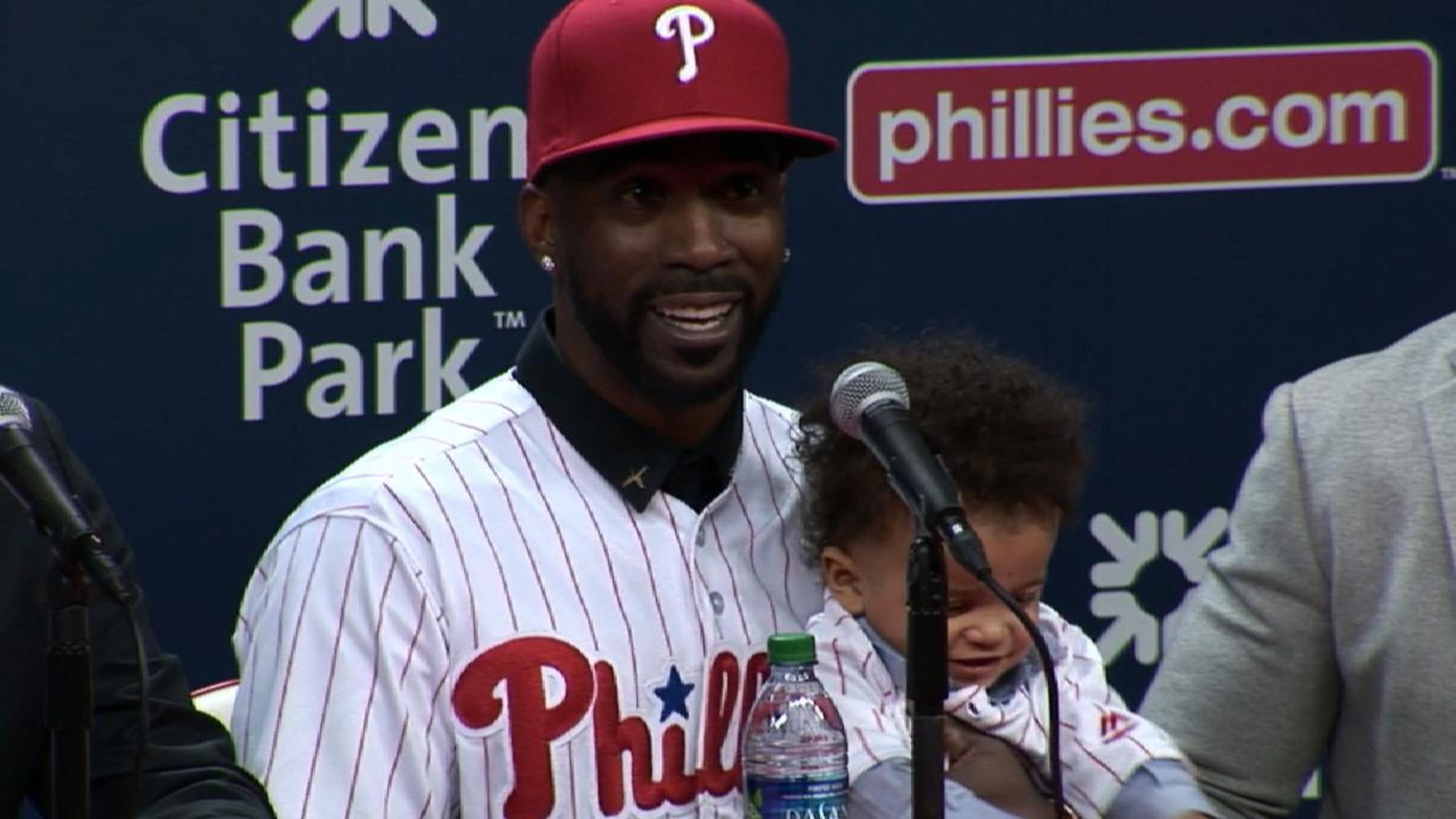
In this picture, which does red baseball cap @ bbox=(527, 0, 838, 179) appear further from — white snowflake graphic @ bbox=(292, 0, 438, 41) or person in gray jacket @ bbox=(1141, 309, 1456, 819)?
white snowflake graphic @ bbox=(292, 0, 438, 41)

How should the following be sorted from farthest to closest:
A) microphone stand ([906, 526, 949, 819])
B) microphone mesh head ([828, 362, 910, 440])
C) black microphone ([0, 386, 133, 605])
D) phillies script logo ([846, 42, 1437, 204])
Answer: phillies script logo ([846, 42, 1437, 204])
microphone mesh head ([828, 362, 910, 440])
microphone stand ([906, 526, 949, 819])
black microphone ([0, 386, 133, 605])

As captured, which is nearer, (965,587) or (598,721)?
(598,721)

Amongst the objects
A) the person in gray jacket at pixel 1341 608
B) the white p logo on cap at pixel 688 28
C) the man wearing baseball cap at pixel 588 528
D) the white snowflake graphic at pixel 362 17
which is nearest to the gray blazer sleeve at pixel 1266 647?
the person in gray jacket at pixel 1341 608

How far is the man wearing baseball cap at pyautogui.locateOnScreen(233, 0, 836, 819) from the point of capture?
98.5 inches

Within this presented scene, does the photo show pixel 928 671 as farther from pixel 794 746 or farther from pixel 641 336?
pixel 641 336

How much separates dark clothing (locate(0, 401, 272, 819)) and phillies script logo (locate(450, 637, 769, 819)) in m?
0.24

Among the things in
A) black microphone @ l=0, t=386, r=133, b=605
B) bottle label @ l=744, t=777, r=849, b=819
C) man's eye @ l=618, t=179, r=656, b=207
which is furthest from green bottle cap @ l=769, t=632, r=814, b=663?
black microphone @ l=0, t=386, r=133, b=605

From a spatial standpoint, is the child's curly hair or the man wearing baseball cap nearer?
the man wearing baseball cap

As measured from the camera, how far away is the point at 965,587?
106 inches

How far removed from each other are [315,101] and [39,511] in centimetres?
197

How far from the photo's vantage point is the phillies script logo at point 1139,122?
4.02 metres

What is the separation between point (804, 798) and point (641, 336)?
1.67 feet

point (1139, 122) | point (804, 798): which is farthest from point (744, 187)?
point (1139, 122)

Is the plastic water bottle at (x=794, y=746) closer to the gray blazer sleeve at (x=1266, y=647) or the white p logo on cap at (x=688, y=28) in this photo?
the gray blazer sleeve at (x=1266, y=647)
